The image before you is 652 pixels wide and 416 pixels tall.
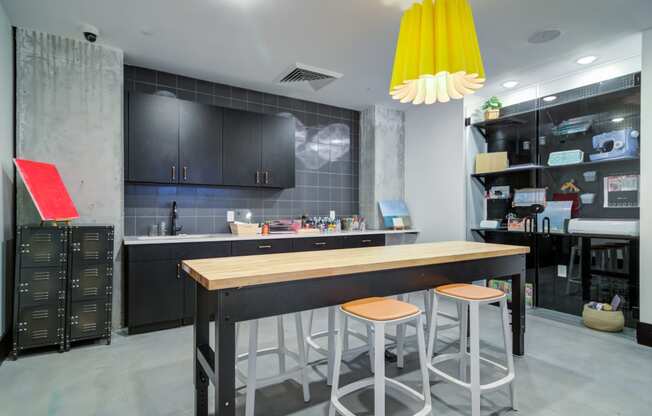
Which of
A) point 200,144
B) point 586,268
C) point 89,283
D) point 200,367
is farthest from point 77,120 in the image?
point 586,268

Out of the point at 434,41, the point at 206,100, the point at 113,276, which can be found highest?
the point at 206,100

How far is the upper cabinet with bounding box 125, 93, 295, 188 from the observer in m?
3.59

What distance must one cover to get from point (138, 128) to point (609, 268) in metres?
5.10

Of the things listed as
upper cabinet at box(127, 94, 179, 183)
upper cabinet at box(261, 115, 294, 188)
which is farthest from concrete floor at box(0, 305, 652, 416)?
upper cabinet at box(261, 115, 294, 188)

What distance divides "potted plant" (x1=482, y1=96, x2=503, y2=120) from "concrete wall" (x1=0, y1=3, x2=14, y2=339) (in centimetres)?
498

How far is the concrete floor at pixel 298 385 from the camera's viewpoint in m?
2.06

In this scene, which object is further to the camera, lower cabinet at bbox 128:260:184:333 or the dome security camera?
lower cabinet at bbox 128:260:184:333

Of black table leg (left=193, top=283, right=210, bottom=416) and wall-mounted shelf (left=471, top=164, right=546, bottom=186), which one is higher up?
wall-mounted shelf (left=471, top=164, right=546, bottom=186)

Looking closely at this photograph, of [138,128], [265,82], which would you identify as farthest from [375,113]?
[138,128]

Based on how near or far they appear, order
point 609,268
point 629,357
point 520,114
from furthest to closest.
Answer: point 520,114, point 609,268, point 629,357

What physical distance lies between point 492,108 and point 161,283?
4432mm

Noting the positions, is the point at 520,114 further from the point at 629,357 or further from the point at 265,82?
the point at 265,82

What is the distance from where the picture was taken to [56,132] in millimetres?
3115

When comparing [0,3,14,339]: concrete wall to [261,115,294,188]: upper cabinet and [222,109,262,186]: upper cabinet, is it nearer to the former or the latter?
[222,109,262,186]: upper cabinet
